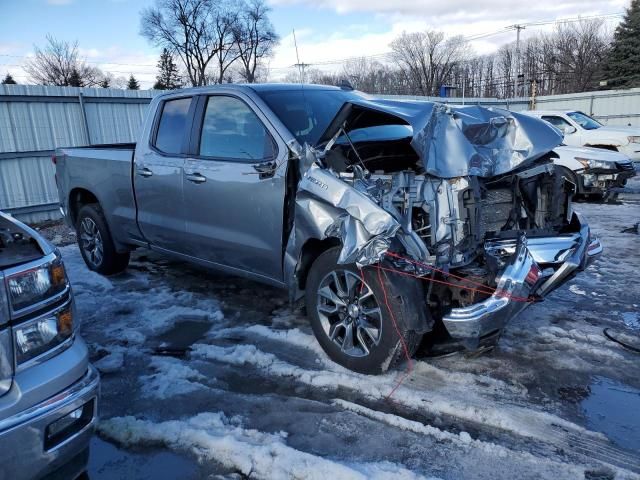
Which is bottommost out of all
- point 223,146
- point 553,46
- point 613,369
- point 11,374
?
point 613,369

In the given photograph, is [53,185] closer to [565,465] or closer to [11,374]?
[11,374]

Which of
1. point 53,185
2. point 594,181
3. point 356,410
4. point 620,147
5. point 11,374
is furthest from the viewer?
point 620,147

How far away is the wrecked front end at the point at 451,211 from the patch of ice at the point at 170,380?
3.15ft

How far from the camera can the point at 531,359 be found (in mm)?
3586

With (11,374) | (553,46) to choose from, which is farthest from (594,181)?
(553,46)

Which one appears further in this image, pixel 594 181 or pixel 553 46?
pixel 553 46

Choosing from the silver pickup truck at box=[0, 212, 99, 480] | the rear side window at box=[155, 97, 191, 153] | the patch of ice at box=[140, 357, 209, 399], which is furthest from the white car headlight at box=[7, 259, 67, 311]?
the rear side window at box=[155, 97, 191, 153]

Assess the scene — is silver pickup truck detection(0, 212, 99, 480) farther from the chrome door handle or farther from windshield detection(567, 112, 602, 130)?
windshield detection(567, 112, 602, 130)

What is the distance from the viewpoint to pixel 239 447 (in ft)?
Answer: 8.87

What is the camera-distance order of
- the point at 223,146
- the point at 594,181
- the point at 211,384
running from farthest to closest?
the point at 594,181, the point at 223,146, the point at 211,384

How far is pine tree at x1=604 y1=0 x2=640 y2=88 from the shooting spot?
40125 mm

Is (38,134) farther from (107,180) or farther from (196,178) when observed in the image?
(196,178)

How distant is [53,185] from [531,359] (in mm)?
10317

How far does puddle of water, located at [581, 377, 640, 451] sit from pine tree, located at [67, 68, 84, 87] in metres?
52.2
